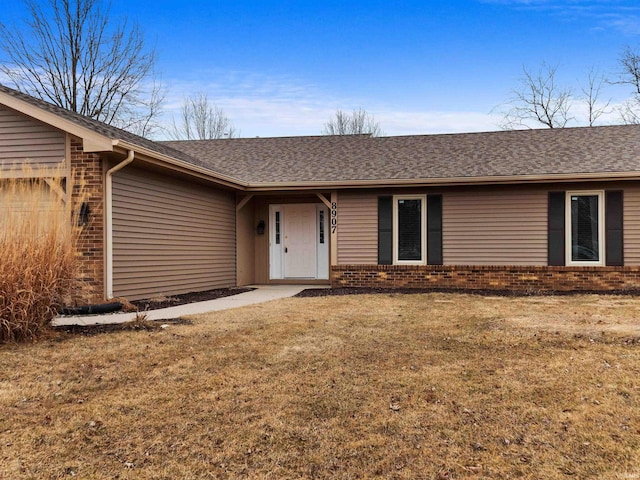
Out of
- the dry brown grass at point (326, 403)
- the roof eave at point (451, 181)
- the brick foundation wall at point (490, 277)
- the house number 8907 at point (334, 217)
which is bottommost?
the dry brown grass at point (326, 403)

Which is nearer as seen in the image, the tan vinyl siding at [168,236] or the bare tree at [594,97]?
the tan vinyl siding at [168,236]

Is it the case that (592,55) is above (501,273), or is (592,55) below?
above

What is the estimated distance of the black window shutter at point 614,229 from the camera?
9.88 meters

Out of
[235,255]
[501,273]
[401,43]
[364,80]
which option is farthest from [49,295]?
[364,80]

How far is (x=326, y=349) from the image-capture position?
15.8 ft

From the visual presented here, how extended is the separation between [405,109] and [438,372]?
84.4ft

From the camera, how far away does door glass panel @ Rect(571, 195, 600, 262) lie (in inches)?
395

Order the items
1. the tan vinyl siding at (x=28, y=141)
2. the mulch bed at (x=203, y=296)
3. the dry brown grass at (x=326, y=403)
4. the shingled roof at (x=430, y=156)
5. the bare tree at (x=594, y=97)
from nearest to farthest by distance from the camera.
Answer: the dry brown grass at (x=326, y=403), the mulch bed at (x=203, y=296), the tan vinyl siding at (x=28, y=141), the shingled roof at (x=430, y=156), the bare tree at (x=594, y=97)

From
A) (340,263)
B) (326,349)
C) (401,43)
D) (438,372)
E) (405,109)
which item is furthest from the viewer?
(405,109)

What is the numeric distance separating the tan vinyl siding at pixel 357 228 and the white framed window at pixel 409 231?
439 millimetres

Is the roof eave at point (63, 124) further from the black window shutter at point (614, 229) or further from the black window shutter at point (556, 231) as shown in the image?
the black window shutter at point (614, 229)

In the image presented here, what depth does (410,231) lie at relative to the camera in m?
10.7

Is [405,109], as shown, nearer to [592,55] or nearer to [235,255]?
[592,55]

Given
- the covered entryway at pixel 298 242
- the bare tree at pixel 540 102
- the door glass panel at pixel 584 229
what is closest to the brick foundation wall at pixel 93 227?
the covered entryway at pixel 298 242
